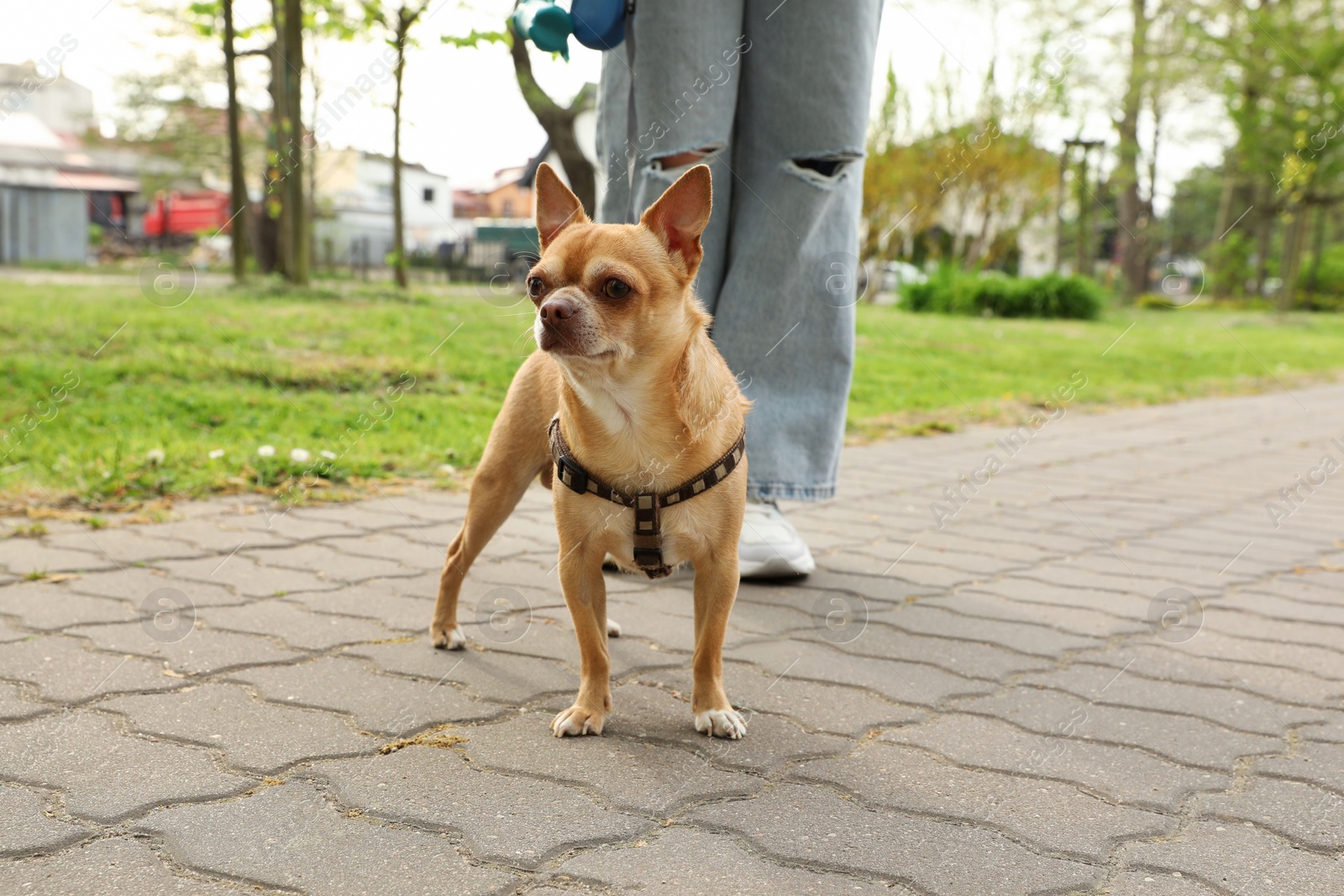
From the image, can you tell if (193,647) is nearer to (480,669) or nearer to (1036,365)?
(480,669)

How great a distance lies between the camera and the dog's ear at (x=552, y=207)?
2.67 m

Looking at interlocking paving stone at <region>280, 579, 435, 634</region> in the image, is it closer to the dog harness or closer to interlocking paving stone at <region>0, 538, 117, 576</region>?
interlocking paving stone at <region>0, 538, 117, 576</region>

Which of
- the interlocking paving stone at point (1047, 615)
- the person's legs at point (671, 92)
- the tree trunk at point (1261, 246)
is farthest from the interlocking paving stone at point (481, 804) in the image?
the tree trunk at point (1261, 246)

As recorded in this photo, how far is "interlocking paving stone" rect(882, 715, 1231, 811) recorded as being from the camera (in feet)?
7.45

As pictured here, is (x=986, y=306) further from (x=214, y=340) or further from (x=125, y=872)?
(x=125, y=872)

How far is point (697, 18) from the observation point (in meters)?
3.38

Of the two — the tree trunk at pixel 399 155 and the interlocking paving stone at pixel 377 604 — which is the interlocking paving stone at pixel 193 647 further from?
the tree trunk at pixel 399 155

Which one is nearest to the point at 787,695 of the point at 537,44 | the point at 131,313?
the point at 537,44

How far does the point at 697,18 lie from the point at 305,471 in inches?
117

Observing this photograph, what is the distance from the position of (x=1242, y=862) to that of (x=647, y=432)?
1.46 meters

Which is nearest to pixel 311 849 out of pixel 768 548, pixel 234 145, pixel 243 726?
pixel 243 726

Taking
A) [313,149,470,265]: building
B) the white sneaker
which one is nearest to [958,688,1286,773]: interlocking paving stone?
the white sneaker

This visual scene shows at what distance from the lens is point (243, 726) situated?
242cm

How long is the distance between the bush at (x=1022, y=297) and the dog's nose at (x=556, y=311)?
19.5 meters
